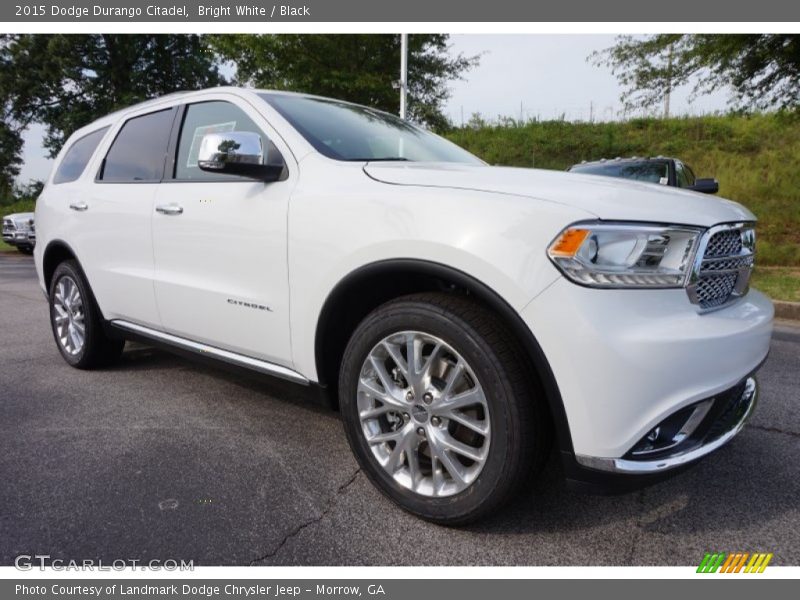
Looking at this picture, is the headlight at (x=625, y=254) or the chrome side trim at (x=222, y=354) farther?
the chrome side trim at (x=222, y=354)

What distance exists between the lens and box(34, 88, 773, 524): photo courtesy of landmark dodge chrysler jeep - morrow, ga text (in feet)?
5.52

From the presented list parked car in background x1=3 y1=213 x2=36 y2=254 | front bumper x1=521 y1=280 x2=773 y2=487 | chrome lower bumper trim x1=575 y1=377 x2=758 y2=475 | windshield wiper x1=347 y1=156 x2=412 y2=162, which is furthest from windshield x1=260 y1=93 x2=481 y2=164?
parked car in background x1=3 y1=213 x2=36 y2=254

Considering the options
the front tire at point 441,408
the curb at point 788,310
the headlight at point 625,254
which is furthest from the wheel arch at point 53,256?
the curb at point 788,310

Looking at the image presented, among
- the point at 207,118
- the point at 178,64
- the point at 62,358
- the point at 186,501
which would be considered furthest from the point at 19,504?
the point at 178,64

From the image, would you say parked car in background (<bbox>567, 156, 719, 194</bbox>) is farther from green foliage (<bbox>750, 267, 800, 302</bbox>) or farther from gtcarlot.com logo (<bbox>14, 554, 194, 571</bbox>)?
gtcarlot.com logo (<bbox>14, 554, 194, 571</bbox>)

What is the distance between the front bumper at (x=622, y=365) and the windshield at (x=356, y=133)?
132 cm

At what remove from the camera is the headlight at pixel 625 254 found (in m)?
1.68

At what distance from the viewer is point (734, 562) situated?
6.08ft

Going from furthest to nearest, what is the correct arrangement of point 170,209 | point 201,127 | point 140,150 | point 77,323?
point 77,323 < point 140,150 < point 201,127 < point 170,209

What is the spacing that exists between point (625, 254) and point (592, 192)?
0.91ft

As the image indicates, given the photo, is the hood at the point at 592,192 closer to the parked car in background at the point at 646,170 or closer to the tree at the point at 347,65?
the parked car in background at the point at 646,170

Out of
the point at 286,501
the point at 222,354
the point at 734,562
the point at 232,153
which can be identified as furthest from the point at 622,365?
the point at 222,354

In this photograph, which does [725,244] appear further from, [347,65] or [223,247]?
[347,65]

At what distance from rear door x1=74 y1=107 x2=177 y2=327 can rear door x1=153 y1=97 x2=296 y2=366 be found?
159mm
